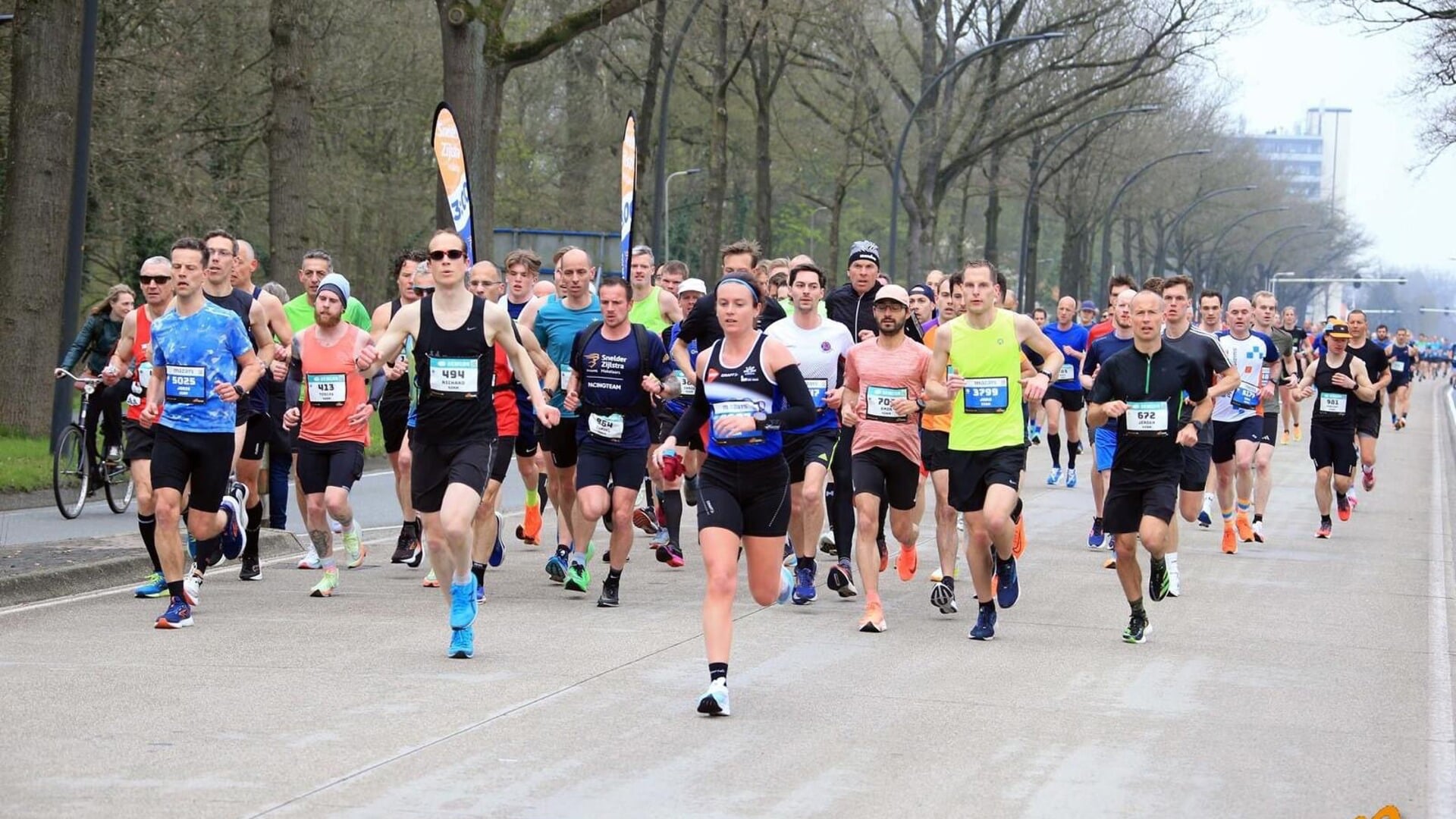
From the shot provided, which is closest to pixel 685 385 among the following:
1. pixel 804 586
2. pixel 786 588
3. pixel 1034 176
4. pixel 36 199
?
pixel 804 586

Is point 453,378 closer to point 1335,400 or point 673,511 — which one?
point 673,511

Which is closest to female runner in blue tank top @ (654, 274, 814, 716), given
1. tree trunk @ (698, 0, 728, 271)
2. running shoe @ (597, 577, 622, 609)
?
running shoe @ (597, 577, 622, 609)

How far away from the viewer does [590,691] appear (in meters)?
8.23

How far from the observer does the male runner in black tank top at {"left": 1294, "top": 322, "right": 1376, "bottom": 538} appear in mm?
17562

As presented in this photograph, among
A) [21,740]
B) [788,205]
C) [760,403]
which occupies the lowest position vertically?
[21,740]

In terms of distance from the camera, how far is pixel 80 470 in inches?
638

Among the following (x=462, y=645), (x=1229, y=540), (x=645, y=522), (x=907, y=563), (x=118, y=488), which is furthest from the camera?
(x=118, y=488)

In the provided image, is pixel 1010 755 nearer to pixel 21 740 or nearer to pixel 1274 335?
pixel 21 740

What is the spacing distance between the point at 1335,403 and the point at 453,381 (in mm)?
10678

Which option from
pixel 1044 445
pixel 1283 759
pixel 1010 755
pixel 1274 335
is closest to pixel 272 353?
pixel 1010 755

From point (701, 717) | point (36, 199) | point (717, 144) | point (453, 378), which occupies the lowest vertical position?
point (701, 717)

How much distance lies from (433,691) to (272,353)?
11.4 feet

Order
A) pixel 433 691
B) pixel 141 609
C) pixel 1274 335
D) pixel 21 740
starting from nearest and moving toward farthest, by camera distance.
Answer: pixel 21 740, pixel 433 691, pixel 141 609, pixel 1274 335

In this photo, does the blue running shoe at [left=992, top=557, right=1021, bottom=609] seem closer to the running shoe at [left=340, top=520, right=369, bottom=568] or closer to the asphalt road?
the asphalt road
